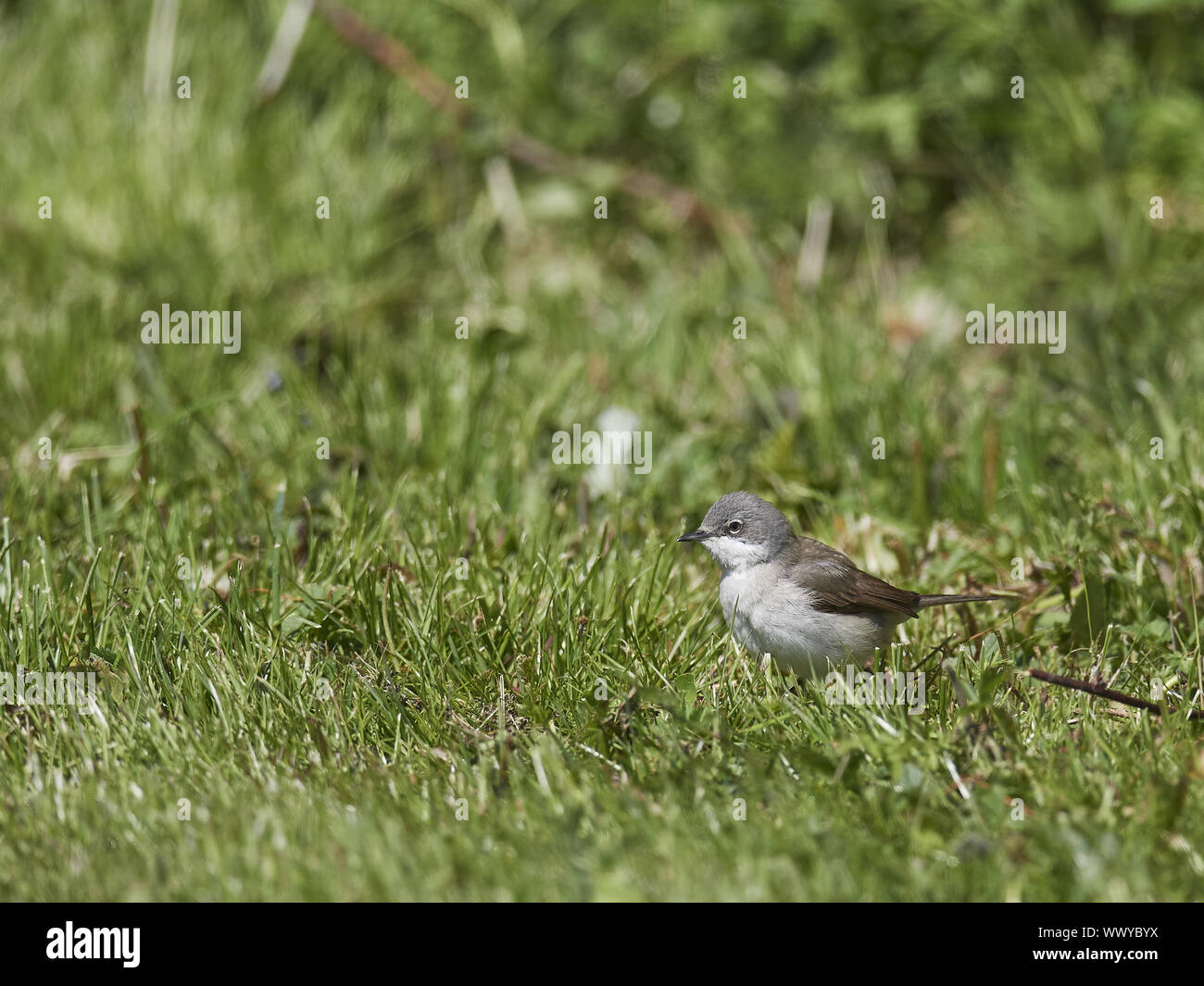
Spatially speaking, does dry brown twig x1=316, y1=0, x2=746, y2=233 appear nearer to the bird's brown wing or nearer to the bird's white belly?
the bird's brown wing

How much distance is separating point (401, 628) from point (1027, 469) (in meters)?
2.68

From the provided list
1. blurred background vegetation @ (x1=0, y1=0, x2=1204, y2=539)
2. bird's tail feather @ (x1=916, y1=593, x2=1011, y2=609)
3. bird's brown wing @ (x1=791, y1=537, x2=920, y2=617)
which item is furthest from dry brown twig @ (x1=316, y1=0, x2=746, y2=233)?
bird's tail feather @ (x1=916, y1=593, x2=1011, y2=609)

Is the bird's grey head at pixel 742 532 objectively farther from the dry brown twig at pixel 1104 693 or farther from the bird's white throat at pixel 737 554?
the dry brown twig at pixel 1104 693

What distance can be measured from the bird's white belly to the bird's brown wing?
0.14 feet

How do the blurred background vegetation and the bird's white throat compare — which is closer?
the bird's white throat

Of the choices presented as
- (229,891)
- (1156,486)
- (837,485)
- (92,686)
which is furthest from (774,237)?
(229,891)

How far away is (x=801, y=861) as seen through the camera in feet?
10.9

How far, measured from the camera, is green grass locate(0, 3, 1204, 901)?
11.6 feet

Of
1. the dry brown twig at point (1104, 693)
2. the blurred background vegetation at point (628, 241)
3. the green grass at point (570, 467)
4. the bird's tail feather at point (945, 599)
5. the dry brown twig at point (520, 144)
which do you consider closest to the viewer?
the green grass at point (570, 467)

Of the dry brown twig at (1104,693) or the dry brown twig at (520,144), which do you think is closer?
the dry brown twig at (1104,693)

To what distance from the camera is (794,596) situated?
4617mm

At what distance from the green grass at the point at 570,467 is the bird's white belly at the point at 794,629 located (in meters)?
0.12

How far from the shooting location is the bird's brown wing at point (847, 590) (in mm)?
4711

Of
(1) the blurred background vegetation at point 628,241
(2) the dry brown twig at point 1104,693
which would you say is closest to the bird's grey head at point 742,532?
(1) the blurred background vegetation at point 628,241
